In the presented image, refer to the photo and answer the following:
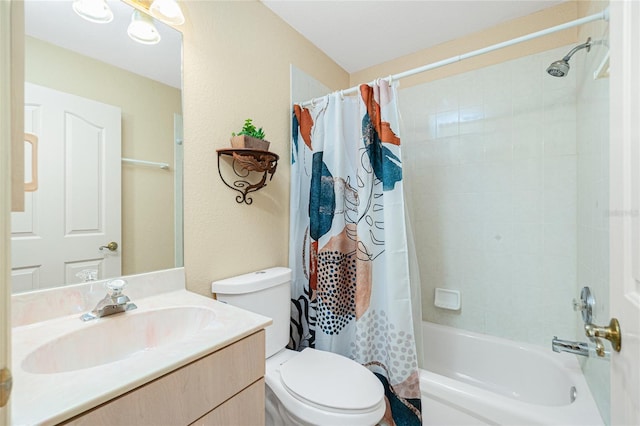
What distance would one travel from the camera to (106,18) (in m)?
1.04

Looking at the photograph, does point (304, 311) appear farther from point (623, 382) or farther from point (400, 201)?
point (623, 382)

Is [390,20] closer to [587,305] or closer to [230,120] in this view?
[230,120]

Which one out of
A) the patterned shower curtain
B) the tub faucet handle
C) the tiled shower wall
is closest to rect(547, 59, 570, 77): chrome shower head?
the tiled shower wall

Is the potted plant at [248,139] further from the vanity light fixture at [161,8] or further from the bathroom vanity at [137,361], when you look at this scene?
the bathroom vanity at [137,361]

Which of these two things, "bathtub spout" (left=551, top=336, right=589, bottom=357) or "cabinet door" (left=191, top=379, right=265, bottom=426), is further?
"bathtub spout" (left=551, top=336, right=589, bottom=357)

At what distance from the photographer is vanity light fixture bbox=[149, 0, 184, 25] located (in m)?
1.12

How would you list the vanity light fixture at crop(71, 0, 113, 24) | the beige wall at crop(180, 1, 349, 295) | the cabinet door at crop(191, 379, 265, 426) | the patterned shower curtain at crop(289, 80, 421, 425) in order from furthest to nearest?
the patterned shower curtain at crop(289, 80, 421, 425) → the beige wall at crop(180, 1, 349, 295) → the vanity light fixture at crop(71, 0, 113, 24) → the cabinet door at crop(191, 379, 265, 426)

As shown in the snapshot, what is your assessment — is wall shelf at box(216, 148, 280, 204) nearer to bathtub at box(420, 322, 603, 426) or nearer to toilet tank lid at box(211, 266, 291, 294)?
toilet tank lid at box(211, 266, 291, 294)

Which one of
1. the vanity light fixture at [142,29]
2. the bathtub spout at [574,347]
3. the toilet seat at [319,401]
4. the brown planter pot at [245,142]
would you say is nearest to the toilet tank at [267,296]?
the toilet seat at [319,401]

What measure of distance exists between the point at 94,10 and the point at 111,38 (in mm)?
91

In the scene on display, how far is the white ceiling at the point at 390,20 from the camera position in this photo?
A: 5.34 ft

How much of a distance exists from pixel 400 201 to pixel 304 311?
89 centimetres

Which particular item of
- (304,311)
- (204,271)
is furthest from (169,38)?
(304,311)

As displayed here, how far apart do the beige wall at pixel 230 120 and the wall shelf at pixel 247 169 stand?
0.04 metres
